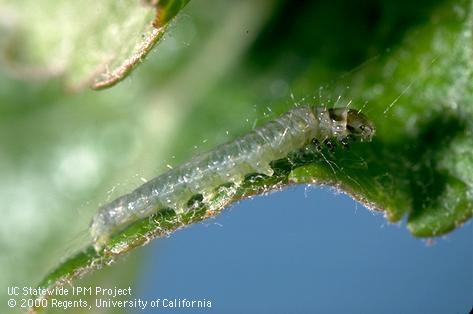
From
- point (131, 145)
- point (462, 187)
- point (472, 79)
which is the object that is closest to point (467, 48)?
point (472, 79)

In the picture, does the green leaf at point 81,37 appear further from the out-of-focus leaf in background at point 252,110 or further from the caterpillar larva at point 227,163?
the caterpillar larva at point 227,163

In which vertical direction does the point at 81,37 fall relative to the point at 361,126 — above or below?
above

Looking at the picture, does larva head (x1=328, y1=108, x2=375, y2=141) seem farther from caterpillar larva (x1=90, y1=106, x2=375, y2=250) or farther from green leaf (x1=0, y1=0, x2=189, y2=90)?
green leaf (x1=0, y1=0, x2=189, y2=90)

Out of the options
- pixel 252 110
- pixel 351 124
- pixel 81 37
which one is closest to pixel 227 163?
pixel 252 110

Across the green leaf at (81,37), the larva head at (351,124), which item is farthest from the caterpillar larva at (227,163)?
the green leaf at (81,37)

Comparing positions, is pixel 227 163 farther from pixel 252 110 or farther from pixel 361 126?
pixel 361 126

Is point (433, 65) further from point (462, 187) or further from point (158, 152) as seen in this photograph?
point (158, 152)

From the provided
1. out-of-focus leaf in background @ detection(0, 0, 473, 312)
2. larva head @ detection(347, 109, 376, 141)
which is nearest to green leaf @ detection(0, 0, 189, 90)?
out-of-focus leaf in background @ detection(0, 0, 473, 312)
